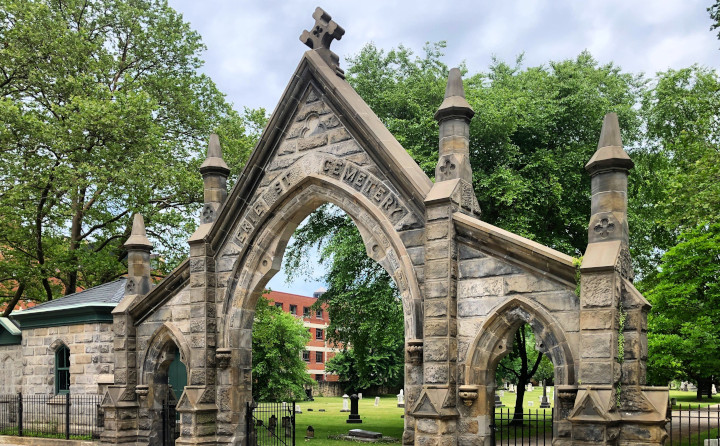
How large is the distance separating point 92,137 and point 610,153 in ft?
63.7

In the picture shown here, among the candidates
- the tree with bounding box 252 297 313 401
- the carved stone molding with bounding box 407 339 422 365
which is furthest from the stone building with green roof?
the tree with bounding box 252 297 313 401

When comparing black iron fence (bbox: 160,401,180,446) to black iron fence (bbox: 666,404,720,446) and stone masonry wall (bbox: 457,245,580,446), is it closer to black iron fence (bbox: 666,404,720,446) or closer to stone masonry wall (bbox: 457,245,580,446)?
stone masonry wall (bbox: 457,245,580,446)

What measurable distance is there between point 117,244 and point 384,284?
1138cm

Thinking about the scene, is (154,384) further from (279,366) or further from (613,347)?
(279,366)

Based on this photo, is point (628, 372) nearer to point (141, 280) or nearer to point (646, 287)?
point (141, 280)

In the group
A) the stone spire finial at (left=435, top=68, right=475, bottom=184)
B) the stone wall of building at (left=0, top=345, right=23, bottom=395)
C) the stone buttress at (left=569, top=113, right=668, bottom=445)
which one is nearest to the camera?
the stone buttress at (left=569, top=113, right=668, bottom=445)

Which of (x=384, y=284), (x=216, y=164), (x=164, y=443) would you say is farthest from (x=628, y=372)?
(x=384, y=284)

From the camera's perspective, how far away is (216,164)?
12.3m

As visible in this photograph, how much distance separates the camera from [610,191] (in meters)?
8.09

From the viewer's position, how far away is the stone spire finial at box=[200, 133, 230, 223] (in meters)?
12.3

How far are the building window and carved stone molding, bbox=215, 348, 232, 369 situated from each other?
8451 millimetres

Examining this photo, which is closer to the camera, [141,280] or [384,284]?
[141,280]

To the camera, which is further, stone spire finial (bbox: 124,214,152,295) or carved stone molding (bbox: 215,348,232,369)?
stone spire finial (bbox: 124,214,152,295)

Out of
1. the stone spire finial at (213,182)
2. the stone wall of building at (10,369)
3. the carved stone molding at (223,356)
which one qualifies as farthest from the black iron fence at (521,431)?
the stone wall of building at (10,369)
